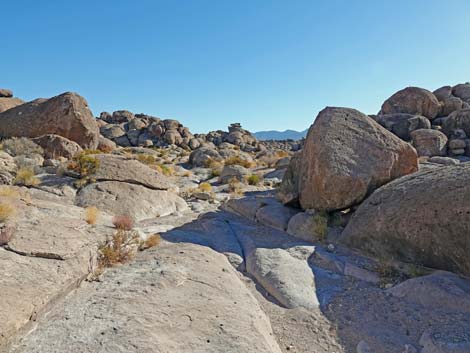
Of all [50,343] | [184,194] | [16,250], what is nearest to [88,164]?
[184,194]

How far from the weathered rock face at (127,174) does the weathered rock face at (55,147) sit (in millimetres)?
3654

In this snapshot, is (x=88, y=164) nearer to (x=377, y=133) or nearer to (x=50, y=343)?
(x=50, y=343)

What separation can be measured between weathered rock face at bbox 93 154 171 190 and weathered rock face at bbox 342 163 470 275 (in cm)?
730

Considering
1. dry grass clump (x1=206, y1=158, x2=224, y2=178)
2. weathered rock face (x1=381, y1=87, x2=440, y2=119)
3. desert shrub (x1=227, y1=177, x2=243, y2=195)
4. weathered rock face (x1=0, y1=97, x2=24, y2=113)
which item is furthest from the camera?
weathered rock face (x1=381, y1=87, x2=440, y2=119)

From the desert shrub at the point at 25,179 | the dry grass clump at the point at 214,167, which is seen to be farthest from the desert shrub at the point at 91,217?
the dry grass clump at the point at 214,167

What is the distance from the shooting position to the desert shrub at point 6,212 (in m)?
6.39

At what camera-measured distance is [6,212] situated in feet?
21.3

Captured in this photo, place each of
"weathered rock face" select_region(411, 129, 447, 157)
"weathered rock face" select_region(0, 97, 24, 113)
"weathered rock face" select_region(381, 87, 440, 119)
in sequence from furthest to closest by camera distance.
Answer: "weathered rock face" select_region(381, 87, 440, 119) < "weathered rock face" select_region(411, 129, 447, 157) < "weathered rock face" select_region(0, 97, 24, 113)

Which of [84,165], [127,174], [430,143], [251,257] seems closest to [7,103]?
[84,165]

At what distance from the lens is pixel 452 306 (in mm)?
5312

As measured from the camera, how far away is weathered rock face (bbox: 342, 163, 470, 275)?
6.43m

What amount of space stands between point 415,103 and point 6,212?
3643cm

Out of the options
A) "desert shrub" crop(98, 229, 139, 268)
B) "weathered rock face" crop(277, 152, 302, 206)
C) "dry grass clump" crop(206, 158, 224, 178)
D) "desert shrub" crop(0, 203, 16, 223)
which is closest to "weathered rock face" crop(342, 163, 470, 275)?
"weathered rock face" crop(277, 152, 302, 206)

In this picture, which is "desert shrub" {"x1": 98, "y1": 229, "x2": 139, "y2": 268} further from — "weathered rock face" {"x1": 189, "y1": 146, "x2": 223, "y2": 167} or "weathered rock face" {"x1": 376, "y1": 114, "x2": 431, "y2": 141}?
"weathered rock face" {"x1": 376, "y1": 114, "x2": 431, "y2": 141}
